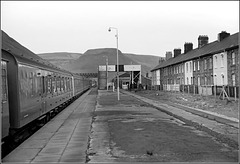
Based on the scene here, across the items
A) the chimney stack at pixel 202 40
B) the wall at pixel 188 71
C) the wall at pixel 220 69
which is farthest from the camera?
the chimney stack at pixel 202 40

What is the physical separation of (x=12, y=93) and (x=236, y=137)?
8.12 m

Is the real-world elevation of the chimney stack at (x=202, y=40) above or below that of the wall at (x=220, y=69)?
above

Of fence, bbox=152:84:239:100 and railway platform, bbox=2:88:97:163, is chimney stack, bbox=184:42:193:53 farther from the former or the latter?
railway platform, bbox=2:88:97:163

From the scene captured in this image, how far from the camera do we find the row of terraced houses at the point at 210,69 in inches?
1405

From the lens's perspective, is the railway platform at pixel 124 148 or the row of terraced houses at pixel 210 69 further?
the row of terraced houses at pixel 210 69

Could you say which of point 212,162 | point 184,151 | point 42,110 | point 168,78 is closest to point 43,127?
point 42,110

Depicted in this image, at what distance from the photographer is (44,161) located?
806 cm

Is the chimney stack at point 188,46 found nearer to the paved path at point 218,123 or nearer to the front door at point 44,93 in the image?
the paved path at point 218,123

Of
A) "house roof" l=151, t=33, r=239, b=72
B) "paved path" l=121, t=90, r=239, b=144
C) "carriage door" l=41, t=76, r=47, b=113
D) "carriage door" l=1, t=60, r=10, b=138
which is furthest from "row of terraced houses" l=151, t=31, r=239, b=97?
"carriage door" l=1, t=60, r=10, b=138

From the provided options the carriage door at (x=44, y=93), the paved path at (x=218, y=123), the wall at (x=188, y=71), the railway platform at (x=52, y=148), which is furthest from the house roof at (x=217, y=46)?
the railway platform at (x=52, y=148)

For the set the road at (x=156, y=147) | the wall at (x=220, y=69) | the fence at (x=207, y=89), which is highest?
→ the wall at (x=220, y=69)

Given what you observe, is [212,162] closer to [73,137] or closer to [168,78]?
[73,137]

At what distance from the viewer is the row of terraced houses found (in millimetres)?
35688

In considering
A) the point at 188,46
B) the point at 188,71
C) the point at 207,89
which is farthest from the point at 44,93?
the point at 188,46
